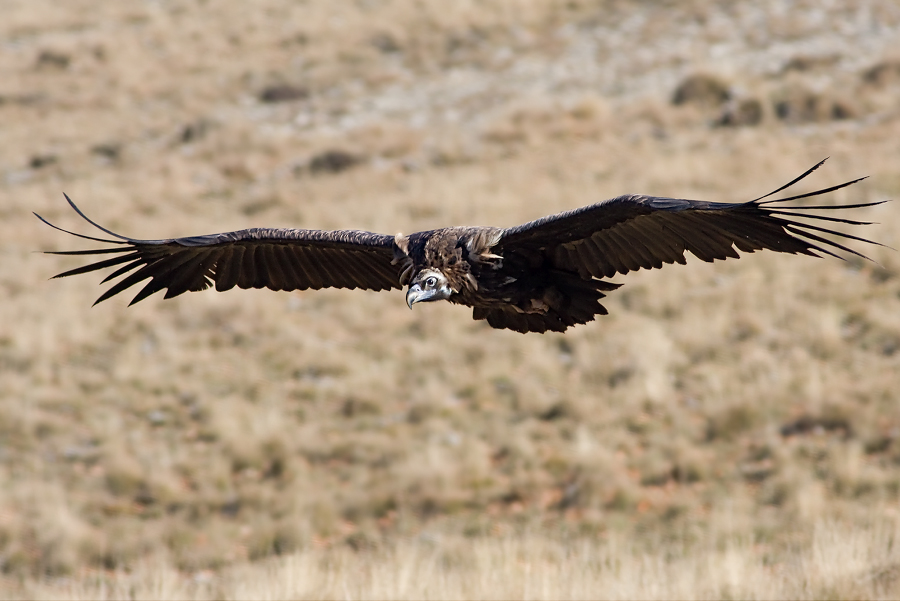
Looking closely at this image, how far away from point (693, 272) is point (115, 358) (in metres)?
9.38

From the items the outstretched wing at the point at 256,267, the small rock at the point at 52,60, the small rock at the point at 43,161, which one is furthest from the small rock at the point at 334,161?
the outstretched wing at the point at 256,267

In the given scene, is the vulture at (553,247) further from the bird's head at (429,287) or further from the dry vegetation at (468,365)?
the dry vegetation at (468,365)

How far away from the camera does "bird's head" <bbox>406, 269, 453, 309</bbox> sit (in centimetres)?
621

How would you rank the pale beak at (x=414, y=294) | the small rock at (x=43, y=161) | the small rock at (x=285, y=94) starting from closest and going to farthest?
1. the pale beak at (x=414, y=294)
2. the small rock at (x=43, y=161)
3. the small rock at (x=285, y=94)

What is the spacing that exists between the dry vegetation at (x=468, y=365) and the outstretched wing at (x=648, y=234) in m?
2.67

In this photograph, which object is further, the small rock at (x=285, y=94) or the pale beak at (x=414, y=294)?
the small rock at (x=285, y=94)

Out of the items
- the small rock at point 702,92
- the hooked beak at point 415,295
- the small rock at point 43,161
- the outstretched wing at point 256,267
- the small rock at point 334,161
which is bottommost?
the hooked beak at point 415,295

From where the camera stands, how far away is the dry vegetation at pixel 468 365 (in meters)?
10.5

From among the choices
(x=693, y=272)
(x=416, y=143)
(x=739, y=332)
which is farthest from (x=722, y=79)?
(x=739, y=332)

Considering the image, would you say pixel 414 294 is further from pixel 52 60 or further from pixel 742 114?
pixel 52 60

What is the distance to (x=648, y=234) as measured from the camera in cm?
630

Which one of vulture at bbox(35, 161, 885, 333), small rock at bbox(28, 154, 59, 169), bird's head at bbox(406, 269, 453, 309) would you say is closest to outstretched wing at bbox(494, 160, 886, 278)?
vulture at bbox(35, 161, 885, 333)

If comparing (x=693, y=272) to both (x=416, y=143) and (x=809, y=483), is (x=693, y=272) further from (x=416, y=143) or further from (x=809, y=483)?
(x=416, y=143)

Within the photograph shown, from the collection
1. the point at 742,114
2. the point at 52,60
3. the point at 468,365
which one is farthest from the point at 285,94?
the point at 468,365
